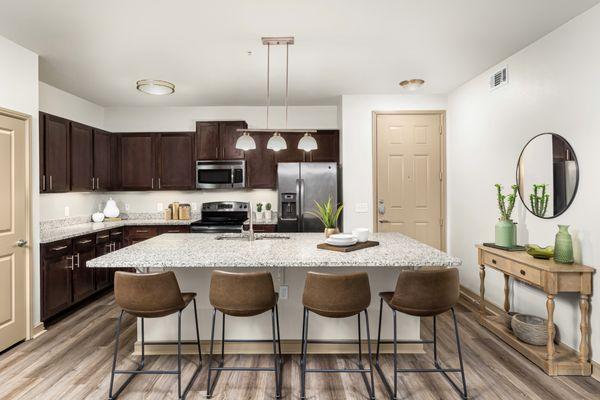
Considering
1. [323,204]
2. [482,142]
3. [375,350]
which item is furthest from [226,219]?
[482,142]

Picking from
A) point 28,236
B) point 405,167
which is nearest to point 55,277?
point 28,236

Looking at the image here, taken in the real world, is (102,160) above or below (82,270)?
above

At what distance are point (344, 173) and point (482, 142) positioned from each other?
1698 millimetres

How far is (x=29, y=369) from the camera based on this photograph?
8.63ft

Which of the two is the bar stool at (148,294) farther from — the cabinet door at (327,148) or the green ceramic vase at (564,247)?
the cabinet door at (327,148)

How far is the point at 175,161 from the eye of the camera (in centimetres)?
523

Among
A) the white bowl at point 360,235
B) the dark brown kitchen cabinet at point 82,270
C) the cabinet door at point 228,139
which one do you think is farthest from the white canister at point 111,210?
the white bowl at point 360,235

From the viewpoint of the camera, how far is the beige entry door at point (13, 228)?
293cm

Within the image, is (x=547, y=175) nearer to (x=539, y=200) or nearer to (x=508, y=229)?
(x=539, y=200)

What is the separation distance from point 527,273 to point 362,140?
2.61 meters

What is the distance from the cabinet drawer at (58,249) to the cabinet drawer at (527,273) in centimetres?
436

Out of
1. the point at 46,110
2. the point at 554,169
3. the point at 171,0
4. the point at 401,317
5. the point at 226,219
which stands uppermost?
the point at 171,0

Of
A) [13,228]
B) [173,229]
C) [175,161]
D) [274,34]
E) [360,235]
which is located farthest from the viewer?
[175,161]

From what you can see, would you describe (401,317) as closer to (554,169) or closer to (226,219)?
(554,169)
